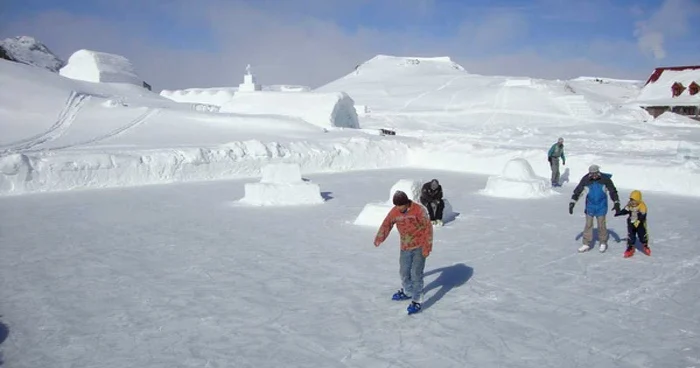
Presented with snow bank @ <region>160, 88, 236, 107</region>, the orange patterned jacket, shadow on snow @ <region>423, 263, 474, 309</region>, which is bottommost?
shadow on snow @ <region>423, 263, 474, 309</region>

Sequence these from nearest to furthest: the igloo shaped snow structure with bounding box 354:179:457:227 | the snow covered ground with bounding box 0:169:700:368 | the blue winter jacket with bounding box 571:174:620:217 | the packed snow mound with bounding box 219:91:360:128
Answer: the snow covered ground with bounding box 0:169:700:368, the blue winter jacket with bounding box 571:174:620:217, the igloo shaped snow structure with bounding box 354:179:457:227, the packed snow mound with bounding box 219:91:360:128

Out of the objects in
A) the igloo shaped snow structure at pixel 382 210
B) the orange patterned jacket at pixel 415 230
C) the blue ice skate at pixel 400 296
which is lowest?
the blue ice skate at pixel 400 296

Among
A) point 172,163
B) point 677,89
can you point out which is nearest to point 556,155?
point 172,163

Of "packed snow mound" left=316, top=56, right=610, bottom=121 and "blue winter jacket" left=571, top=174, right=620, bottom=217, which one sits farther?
"packed snow mound" left=316, top=56, right=610, bottom=121

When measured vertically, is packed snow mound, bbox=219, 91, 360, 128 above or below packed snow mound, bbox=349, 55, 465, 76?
below

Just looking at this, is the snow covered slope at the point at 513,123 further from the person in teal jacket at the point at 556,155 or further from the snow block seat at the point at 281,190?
the snow block seat at the point at 281,190

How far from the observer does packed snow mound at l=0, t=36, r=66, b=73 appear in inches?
3260

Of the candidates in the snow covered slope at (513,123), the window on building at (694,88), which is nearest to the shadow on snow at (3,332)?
the snow covered slope at (513,123)

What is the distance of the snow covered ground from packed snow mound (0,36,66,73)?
281 ft

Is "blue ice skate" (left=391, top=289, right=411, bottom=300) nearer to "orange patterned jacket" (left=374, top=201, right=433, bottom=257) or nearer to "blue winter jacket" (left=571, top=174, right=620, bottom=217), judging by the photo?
"orange patterned jacket" (left=374, top=201, right=433, bottom=257)

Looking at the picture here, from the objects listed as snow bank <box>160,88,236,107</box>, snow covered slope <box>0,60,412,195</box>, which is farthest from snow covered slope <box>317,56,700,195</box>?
snow bank <box>160,88,236,107</box>

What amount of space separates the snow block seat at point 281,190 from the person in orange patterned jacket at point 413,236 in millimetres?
7580

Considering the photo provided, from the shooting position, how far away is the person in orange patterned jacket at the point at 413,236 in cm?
545

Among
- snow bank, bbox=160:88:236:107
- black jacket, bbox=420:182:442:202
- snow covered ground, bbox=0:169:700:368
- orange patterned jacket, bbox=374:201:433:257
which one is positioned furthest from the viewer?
snow bank, bbox=160:88:236:107
